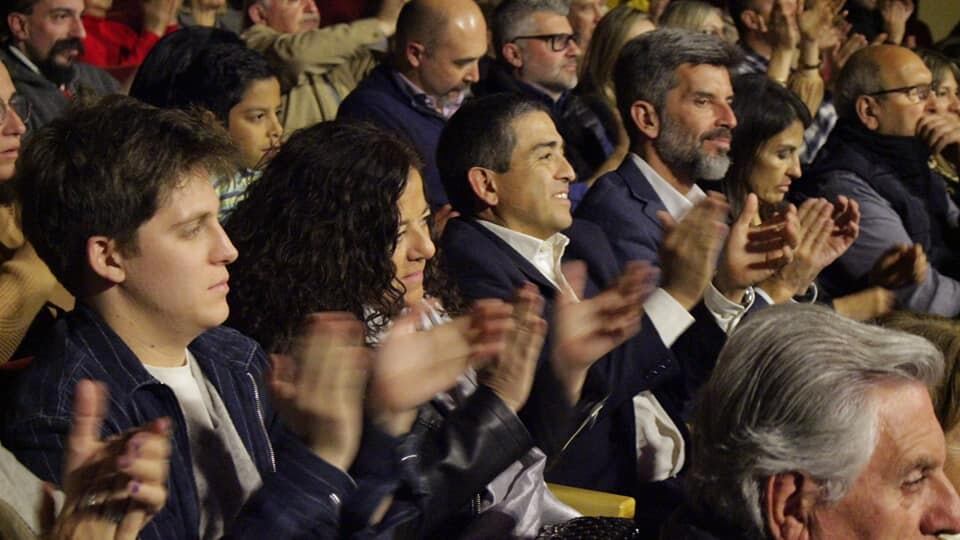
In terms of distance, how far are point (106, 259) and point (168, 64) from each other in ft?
5.92

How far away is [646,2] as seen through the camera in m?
7.71

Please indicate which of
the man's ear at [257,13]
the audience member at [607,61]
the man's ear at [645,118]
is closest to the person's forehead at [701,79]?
the man's ear at [645,118]

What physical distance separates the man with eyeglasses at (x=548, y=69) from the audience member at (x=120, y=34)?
3.61 feet

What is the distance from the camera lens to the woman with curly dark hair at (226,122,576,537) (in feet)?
8.83

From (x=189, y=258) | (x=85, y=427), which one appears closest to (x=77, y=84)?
(x=189, y=258)

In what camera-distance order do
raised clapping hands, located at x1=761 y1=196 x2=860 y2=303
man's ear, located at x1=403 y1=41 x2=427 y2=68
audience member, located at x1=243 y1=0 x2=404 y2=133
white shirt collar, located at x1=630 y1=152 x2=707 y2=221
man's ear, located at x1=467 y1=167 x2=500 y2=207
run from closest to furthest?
man's ear, located at x1=467 y1=167 x2=500 y2=207, raised clapping hands, located at x1=761 y1=196 x2=860 y2=303, white shirt collar, located at x1=630 y1=152 x2=707 y2=221, man's ear, located at x1=403 y1=41 x2=427 y2=68, audience member, located at x1=243 y1=0 x2=404 y2=133

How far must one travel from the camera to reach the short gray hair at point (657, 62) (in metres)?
4.54

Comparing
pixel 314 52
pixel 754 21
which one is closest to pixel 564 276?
pixel 314 52

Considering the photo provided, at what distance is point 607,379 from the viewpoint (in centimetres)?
300

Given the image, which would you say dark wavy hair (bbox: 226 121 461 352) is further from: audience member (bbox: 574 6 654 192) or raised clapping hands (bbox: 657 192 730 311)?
audience member (bbox: 574 6 654 192)

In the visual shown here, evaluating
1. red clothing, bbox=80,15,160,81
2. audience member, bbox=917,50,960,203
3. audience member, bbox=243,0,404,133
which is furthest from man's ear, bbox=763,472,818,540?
audience member, bbox=917,50,960,203

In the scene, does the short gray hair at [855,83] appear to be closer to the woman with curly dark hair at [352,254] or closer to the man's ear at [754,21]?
the man's ear at [754,21]

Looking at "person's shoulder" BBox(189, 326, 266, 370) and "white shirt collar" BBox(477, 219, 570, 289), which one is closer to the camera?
"person's shoulder" BBox(189, 326, 266, 370)

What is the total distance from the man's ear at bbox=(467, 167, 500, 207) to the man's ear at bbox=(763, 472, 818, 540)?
1.65m
